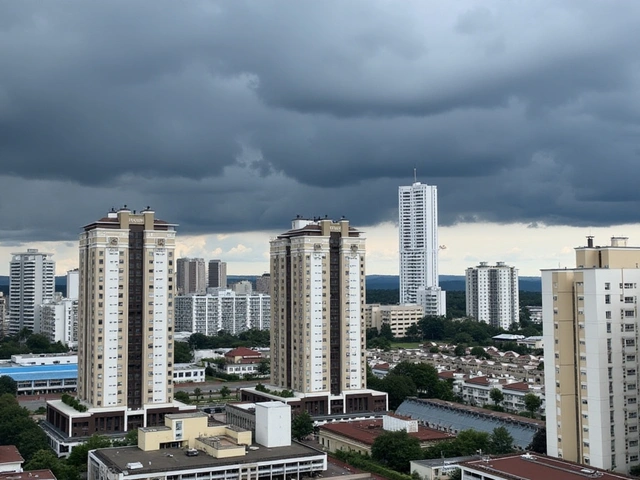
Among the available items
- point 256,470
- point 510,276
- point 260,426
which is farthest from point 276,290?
point 510,276

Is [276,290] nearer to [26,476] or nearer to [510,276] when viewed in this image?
[26,476]

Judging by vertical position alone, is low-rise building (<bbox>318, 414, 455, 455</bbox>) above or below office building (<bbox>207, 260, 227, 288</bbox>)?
below

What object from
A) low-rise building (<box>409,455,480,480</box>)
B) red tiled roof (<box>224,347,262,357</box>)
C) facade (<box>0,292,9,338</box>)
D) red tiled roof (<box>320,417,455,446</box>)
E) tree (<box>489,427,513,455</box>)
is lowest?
low-rise building (<box>409,455,480,480</box>)

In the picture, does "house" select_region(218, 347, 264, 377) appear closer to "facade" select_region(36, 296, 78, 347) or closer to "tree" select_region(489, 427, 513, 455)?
"facade" select_region(36, 296, 78, 347)

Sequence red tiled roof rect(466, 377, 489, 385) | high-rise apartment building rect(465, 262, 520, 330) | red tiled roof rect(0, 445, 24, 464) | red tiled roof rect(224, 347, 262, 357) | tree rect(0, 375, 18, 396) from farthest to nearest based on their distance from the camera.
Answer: high-rise apartment building rect(465, 262, 520, 330), red tiled roof rect(224, 347, 262, 357), tree rect(0, 375, 18, 396), red tiled roof rect(466, 377, 489, 385), red tiled roof rect(0, 445, 24, 464)

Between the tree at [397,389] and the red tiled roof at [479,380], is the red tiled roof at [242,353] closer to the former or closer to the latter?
the red tiled roof at [479,380]

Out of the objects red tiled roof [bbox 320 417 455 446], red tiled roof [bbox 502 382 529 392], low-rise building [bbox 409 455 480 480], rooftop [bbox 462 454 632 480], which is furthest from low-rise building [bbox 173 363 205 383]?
rooftop [bbox 462 454 632 480]

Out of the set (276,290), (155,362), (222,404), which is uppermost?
(276,290)
